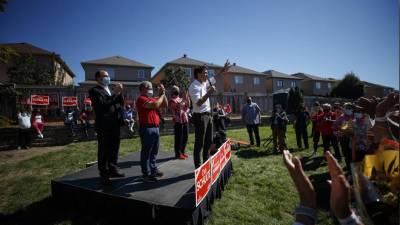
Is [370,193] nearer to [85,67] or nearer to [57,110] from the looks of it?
[57,110]

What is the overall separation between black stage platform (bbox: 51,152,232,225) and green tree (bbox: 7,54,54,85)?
2672cm

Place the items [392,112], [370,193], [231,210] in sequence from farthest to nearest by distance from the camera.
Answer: [231,210], [392,112], [370,193]

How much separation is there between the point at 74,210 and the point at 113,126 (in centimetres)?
179

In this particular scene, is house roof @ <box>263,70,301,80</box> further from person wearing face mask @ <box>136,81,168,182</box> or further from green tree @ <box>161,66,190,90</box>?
person wearing face mask @ <box>136,81,168,182</box>

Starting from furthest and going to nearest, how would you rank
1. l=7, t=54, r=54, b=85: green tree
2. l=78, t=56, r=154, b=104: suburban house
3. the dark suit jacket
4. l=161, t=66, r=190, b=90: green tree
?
l=78, t=56, r=154, b=104: suburban house, l=161, t=66, r=190, b=90: green tree, l=7, t=54, r=54, b=85: green tree, the dark suit jacket

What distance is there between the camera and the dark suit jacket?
4.59 meters

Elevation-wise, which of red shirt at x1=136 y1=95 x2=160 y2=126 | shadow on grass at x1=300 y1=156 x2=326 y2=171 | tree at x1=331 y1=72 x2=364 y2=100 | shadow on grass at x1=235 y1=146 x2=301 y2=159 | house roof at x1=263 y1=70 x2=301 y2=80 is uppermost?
house roof at x1=263 y1=70 x2=301 y2=80

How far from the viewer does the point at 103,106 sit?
15.1ft

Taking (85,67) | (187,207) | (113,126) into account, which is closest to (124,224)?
(187,207)

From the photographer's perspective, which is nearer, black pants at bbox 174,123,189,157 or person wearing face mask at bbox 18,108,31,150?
black pants at bbox 174,123,189,157

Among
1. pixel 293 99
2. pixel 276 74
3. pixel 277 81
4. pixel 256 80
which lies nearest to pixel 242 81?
pixel 256 80

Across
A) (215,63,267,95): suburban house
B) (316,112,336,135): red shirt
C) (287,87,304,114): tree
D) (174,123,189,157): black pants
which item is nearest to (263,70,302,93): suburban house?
(215,63,267,95): suburban house

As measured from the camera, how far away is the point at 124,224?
4.08 meters

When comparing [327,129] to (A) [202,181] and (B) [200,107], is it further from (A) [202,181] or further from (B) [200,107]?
(A) [202,181]
